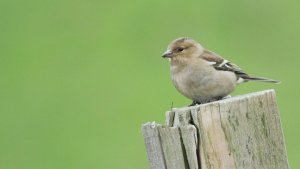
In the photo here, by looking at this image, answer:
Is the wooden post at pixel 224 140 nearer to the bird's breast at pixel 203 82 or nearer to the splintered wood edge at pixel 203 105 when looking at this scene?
the splintered wood edge at pixel 203 105

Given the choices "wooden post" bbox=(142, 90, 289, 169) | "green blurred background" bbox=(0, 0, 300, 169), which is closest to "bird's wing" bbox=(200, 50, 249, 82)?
"wooden post" bbox=(142, 90, 289, 169)

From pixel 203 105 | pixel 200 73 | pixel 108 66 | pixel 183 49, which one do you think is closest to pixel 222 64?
pixel 200 73

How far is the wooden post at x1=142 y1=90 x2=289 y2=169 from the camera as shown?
534cm

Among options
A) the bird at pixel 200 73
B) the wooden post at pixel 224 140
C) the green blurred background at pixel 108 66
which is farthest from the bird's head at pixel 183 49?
the green blurred background at pixel 108 66

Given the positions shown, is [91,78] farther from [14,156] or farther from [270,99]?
[270,99]

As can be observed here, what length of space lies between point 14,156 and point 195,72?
256 inches

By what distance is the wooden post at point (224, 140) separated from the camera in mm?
5336

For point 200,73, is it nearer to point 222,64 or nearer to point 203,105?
point 222,64

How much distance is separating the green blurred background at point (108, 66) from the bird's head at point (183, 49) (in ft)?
15.4

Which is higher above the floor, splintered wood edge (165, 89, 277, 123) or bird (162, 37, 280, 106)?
bird (162, 37, 280, 106)

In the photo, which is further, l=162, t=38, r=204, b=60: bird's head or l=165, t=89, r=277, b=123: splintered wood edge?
l=162, t=38, r=204, b=60: bird's head

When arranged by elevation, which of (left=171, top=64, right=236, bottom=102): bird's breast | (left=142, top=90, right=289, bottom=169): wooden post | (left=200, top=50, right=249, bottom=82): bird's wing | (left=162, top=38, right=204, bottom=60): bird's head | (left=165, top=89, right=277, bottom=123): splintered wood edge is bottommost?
(left=142, top=90, right=289, bottom=169): wooden post

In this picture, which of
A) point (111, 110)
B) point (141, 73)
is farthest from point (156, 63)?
point (111, 110)

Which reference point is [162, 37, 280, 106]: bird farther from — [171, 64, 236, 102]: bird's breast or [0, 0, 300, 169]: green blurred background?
[0, 0, 300, 169]: green blurred background
